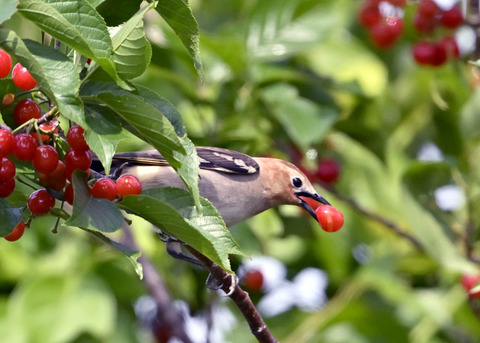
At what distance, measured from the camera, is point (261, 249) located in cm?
680

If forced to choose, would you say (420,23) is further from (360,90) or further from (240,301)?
(240,301)

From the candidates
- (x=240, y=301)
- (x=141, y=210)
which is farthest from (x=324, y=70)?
(x=141, y=210)

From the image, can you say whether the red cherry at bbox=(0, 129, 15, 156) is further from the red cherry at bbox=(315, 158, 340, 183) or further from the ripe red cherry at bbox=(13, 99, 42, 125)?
the red cherry at bbox=(315, 158, 340, 183)

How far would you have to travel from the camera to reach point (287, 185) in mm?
5734

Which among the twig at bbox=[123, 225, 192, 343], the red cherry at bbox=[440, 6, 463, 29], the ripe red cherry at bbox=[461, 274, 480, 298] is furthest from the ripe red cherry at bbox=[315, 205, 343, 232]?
the red cherry at bbox=[440, 6, 463, 29]

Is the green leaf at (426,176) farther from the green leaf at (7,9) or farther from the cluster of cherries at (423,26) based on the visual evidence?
the green leaf at (7,9)

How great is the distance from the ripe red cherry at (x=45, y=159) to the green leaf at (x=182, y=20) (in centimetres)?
63

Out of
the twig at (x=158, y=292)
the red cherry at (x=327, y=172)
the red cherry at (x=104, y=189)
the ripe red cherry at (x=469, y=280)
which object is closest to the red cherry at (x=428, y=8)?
the red cherry at (x=327, y=172)

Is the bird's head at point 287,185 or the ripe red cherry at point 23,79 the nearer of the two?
the ripe red cherry at point 23,79

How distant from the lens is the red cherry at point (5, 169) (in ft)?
9.71

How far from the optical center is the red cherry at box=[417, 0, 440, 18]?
6.98 metres

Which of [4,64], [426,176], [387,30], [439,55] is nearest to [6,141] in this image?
[4,64]

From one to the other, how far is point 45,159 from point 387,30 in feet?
17.0

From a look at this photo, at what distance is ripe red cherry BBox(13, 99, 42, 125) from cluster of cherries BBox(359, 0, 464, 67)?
431cm
